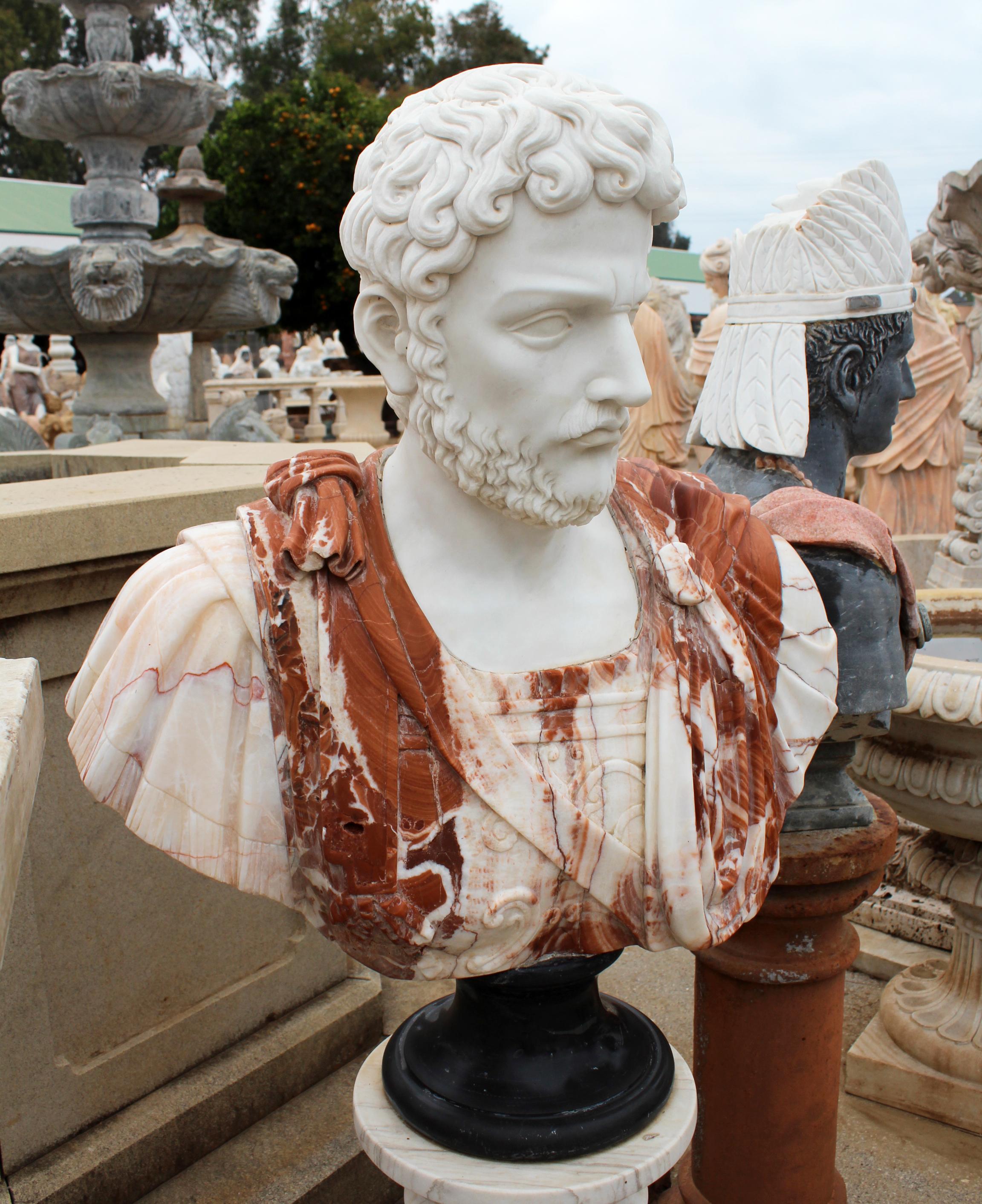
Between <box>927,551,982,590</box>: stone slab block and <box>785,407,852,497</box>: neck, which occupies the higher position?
<box>785,407,852,497</box>: neck

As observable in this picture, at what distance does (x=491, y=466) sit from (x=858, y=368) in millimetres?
1077

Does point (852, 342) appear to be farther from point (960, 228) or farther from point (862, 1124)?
point (960, 228)

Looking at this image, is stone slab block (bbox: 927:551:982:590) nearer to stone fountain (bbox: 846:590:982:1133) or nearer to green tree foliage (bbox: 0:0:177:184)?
stone fountain (bbox: 846:590:982:1133)

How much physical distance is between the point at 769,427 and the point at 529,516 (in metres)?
0.94

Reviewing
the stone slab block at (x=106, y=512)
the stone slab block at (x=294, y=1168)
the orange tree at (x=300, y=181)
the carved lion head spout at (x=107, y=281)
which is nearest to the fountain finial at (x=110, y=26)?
the carved lion head spout at (x=107, y=281)

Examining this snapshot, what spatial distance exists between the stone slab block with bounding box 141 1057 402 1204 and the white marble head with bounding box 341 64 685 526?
1.53 metres

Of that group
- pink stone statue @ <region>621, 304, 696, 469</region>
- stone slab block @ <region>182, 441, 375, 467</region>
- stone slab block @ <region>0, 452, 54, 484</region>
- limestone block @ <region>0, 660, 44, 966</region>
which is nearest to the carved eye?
limestone block @ <region>0, 660, 44, 966</region>

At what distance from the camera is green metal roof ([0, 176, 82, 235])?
16188mm

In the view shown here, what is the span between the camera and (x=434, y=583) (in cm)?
141

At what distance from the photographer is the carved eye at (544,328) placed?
1.26 m

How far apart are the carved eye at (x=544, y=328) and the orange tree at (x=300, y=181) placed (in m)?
13.5

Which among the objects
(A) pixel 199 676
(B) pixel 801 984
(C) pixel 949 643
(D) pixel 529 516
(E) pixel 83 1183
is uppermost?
(D) pixel 529 516

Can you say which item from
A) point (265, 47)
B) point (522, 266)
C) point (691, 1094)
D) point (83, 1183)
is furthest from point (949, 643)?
point (265, 47)

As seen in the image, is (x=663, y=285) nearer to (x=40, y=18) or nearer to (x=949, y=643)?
(x=949, y=643)
